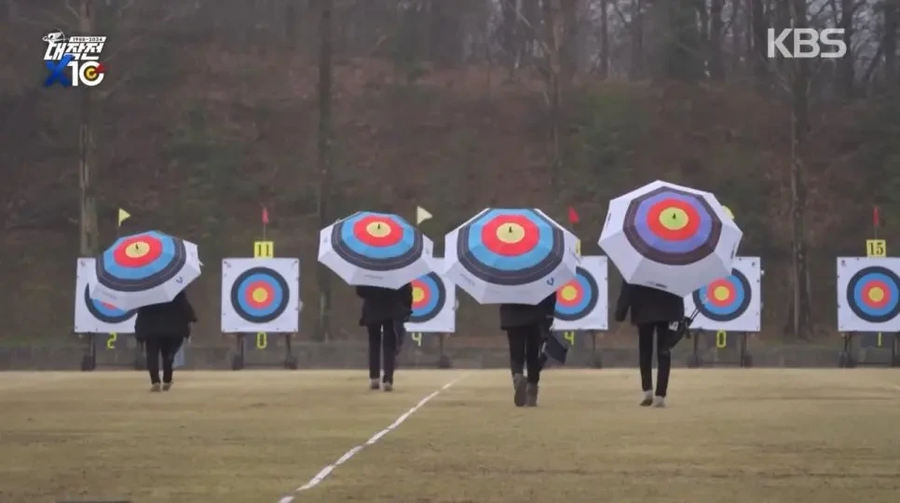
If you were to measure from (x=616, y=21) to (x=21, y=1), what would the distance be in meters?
24.7

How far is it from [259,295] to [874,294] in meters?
12.2

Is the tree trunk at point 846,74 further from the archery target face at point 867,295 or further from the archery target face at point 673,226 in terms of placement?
the archery target face at point 673,226

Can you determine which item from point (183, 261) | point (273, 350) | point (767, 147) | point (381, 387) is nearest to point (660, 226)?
point (381, 387)

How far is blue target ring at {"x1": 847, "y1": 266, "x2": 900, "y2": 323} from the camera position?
108ft

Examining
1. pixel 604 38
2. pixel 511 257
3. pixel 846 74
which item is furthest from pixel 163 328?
pixel 604 38

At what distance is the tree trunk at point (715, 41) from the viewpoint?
184 feet

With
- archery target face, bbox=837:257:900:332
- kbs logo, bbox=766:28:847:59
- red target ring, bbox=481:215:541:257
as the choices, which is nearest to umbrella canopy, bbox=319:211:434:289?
red target ring, bbox=481:215:541:257

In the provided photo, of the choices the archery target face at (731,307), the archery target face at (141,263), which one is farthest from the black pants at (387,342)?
the archery target face at (731,307)

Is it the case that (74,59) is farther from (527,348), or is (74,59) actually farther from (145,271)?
(527,348)

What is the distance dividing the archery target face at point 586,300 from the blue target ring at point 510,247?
16.4 meters

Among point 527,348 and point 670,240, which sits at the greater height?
point 670,240

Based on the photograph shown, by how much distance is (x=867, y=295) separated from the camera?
109ft

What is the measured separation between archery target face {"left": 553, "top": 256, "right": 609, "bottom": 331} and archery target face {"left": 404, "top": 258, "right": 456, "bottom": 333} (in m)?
2.14

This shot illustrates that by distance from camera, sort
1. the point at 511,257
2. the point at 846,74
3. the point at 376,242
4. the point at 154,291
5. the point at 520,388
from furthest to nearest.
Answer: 1. the point at 846,74
2. the point at 376,242
3. the point at 154,291
4. the point at 511,257
5. the point at 520,388
